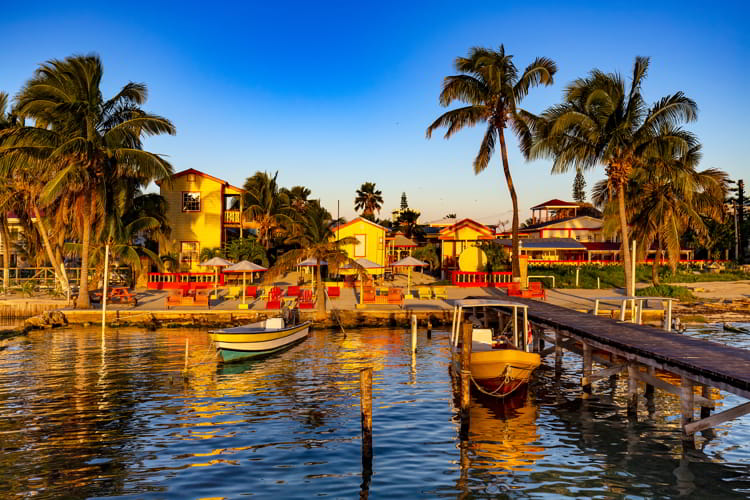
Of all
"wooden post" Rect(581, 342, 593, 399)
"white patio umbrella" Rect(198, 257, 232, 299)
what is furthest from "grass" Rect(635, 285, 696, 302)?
"white patio umbrella" Rect(198, 257, 232, 299)

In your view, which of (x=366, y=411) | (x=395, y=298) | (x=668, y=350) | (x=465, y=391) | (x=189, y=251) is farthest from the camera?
(x=189, y=251)

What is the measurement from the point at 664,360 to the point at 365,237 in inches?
1565

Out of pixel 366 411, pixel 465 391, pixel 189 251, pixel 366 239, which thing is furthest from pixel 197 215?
pixel 366 411

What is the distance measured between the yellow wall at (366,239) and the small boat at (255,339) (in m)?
24.8

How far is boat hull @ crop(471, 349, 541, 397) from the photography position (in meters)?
18.5

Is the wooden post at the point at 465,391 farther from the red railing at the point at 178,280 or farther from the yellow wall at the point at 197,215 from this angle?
the yellow wall at the point at 197,215

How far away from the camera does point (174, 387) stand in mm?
20703

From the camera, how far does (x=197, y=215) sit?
49906 mm

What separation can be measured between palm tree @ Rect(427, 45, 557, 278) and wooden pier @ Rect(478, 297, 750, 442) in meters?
21.8

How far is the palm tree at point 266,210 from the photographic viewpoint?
181 feet

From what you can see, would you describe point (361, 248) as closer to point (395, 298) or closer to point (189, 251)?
point (189, 251)

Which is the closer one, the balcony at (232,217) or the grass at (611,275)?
the grass at (611,275)

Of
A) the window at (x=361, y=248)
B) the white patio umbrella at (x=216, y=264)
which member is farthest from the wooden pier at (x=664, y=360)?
the window at (x=361, y=248)

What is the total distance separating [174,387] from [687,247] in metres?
67.7
